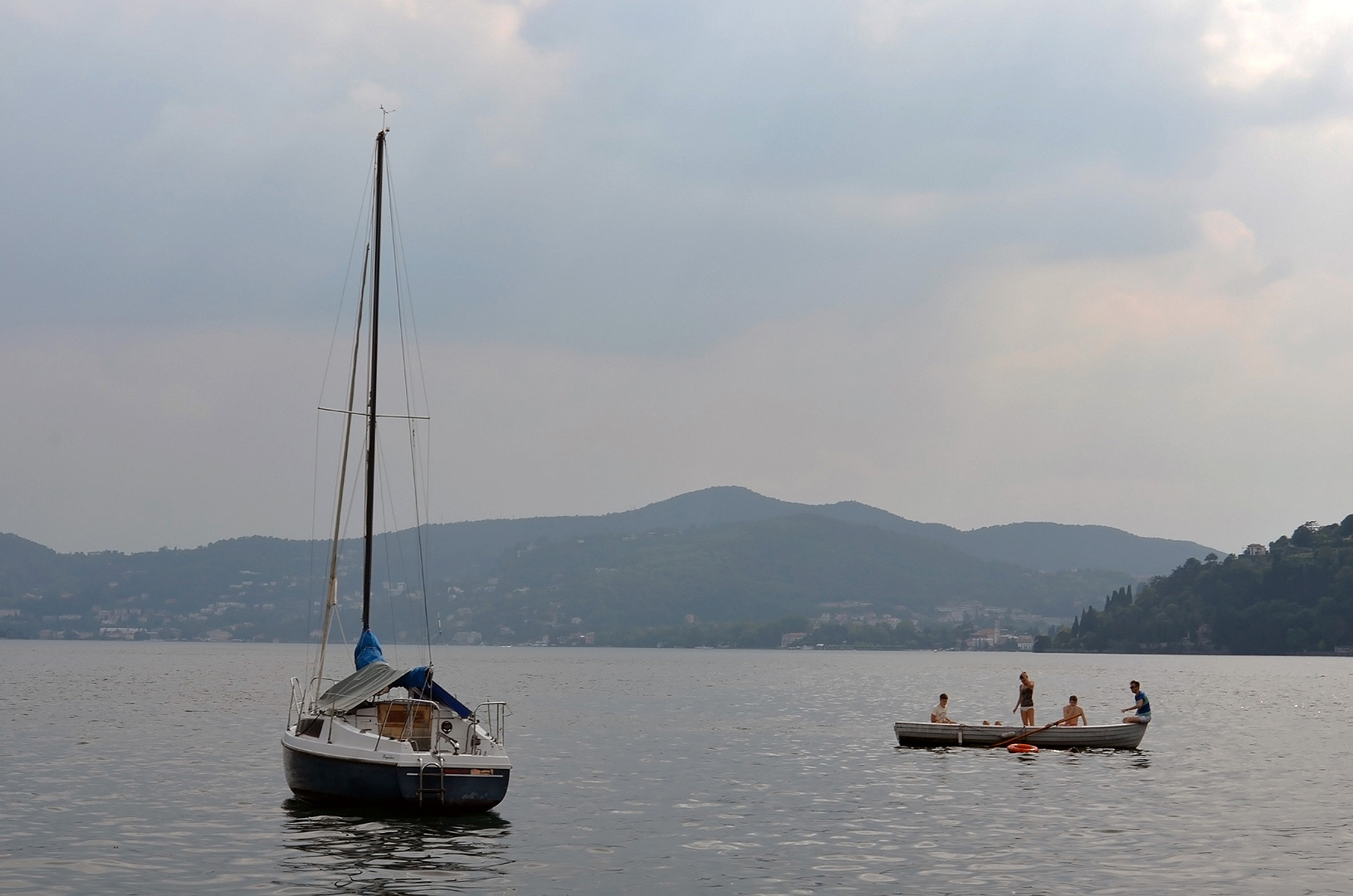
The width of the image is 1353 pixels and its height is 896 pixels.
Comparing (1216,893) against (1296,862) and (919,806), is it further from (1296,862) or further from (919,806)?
(919,806)

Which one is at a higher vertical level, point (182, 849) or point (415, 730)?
point (415, 730)

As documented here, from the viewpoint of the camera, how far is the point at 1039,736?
56.1 meters

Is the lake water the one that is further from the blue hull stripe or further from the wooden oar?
the wooden oar

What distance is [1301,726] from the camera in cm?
7731

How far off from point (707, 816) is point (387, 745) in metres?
8.97

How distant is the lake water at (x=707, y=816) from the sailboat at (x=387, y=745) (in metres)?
0.91

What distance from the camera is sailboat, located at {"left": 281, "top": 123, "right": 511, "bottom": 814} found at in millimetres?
32750

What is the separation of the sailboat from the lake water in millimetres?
910

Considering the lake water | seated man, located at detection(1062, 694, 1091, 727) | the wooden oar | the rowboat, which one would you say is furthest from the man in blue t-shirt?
the wooden oar

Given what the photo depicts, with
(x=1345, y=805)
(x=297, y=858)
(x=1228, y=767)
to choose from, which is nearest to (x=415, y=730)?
(x=297, y=858)

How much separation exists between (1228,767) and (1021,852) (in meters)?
25.4

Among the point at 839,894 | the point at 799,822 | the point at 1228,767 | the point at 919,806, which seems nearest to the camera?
the point at 839,894

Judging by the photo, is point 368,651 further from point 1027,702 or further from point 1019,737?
point 1027,702

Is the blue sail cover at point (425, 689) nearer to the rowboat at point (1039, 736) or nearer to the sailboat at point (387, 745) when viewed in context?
the sailboat at point (387, 745)
